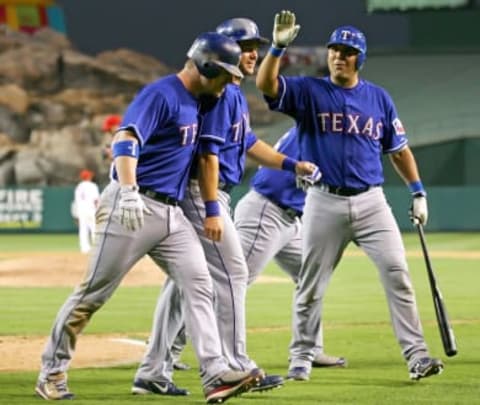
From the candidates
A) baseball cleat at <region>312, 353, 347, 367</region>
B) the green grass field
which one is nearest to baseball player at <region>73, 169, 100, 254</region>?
the green grass field

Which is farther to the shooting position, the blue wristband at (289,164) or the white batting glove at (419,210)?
the white batting glove at (419,210)

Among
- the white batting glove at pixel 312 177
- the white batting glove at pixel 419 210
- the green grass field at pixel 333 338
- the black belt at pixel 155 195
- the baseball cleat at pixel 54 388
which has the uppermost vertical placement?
the black belt at pixel 155 195

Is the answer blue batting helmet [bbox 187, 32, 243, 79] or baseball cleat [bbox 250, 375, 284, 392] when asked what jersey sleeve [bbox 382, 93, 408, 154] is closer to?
blue batting helmet [bbox 187, 32, 243, 79]

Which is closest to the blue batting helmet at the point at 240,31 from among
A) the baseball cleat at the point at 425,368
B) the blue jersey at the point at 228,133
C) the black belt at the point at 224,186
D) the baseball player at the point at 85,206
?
the blue jersey at the point at 228,133

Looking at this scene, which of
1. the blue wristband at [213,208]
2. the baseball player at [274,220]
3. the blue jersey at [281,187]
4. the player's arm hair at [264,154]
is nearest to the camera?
the blue wristband at [213,208]

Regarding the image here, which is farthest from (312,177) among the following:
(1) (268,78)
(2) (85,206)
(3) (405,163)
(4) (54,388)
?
(2) (85,206)

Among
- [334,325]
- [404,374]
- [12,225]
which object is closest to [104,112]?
[12,225]

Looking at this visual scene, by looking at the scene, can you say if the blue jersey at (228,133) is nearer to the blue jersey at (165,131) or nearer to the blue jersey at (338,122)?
the blue jersey at (165,131)

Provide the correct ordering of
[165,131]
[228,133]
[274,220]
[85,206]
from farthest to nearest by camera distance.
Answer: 1. [85,206]
2. [274,220]
3. [228,133]
4. [165,131]

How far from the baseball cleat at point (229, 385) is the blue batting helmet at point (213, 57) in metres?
1.53

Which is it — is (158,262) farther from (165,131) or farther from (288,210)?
(288,210)

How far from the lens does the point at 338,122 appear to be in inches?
332

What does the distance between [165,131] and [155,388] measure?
1.51m

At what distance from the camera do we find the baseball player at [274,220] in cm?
939
